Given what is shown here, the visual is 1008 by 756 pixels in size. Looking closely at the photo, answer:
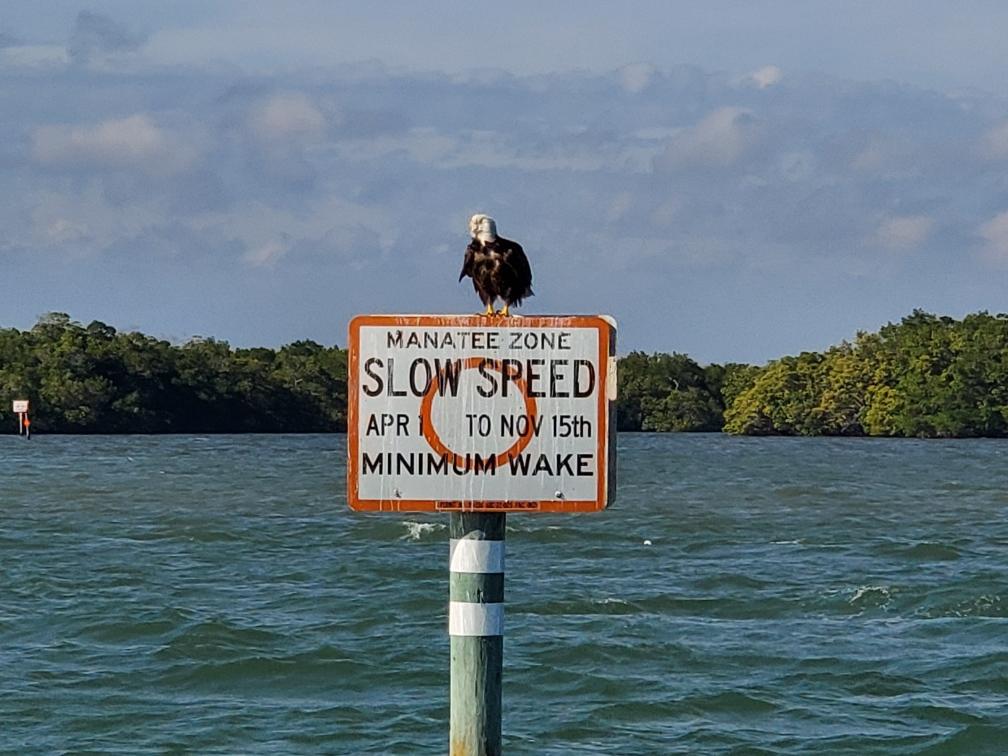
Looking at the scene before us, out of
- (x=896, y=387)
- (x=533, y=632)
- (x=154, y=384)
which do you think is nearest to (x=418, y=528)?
(x=533, y=632)

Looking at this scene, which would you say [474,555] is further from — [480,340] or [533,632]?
[533,632]

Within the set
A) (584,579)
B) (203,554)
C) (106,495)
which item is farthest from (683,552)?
(106,495)

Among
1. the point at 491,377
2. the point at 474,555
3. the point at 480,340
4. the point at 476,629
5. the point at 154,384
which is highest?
the point at 154,384

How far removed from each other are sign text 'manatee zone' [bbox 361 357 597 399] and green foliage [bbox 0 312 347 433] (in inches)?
5019

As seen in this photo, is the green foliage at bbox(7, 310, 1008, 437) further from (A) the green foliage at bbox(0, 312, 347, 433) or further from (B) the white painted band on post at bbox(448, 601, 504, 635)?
(B) the white painted band on post at bbox(448, 601, 504, 635)

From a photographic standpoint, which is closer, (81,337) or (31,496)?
(31,496)

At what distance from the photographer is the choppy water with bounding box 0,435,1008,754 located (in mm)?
17203

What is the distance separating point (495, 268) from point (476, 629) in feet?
4.94

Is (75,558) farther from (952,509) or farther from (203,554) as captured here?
(952,509)

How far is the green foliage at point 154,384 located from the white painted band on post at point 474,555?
127 m

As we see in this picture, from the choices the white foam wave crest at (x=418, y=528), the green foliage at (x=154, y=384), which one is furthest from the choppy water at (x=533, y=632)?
the green foliage at (x=154, y=384)

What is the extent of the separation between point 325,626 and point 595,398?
51.3 ft

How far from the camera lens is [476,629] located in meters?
8.07

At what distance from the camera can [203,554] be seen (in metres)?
32.9
